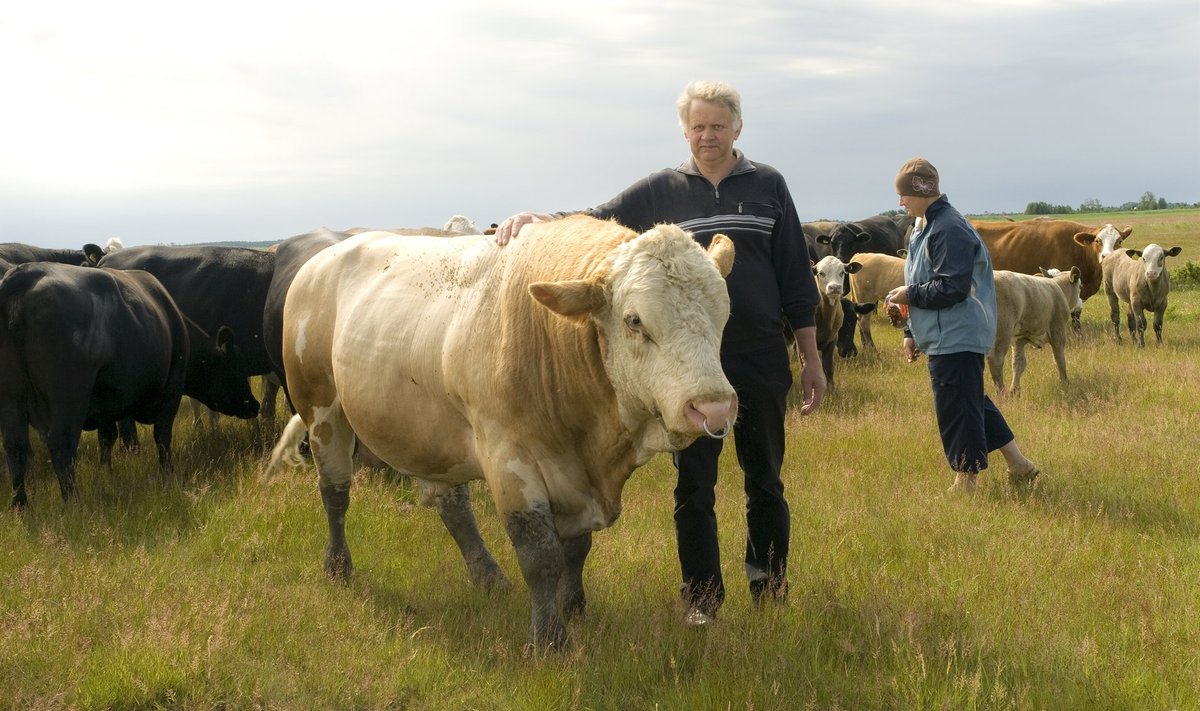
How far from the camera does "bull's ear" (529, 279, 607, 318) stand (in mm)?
3693

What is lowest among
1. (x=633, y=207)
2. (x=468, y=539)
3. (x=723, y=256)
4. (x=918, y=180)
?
(x=468, y=539)

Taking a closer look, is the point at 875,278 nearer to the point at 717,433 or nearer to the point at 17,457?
the point at 17,457

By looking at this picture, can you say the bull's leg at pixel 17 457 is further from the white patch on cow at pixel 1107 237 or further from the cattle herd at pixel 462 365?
the white patch on cow at pixel 1107 237

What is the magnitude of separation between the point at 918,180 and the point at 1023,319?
238 inches

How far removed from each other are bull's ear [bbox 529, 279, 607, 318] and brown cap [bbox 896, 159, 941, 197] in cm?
383

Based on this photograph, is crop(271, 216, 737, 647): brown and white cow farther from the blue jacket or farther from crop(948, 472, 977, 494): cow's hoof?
crop(948, 472, 977, 494): cow's hoof

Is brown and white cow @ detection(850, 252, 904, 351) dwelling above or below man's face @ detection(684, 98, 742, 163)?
below

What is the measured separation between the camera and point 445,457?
15.9 feet

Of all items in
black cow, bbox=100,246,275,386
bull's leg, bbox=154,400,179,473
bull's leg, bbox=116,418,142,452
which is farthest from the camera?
black cow, bbox=100,246,275,386

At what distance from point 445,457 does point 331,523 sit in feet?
5.54

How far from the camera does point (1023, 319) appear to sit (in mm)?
12039

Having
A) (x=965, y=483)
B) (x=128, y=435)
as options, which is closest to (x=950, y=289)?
(x=965, y=483)

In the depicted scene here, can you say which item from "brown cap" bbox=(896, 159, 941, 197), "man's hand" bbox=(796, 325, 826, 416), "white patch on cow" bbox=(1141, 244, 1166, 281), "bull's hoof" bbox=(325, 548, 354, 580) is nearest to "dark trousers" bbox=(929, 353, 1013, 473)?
"brown cap" bbox=(896, 159, 941, 197)

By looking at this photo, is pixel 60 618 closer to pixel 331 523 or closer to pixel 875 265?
pixel 331 523
